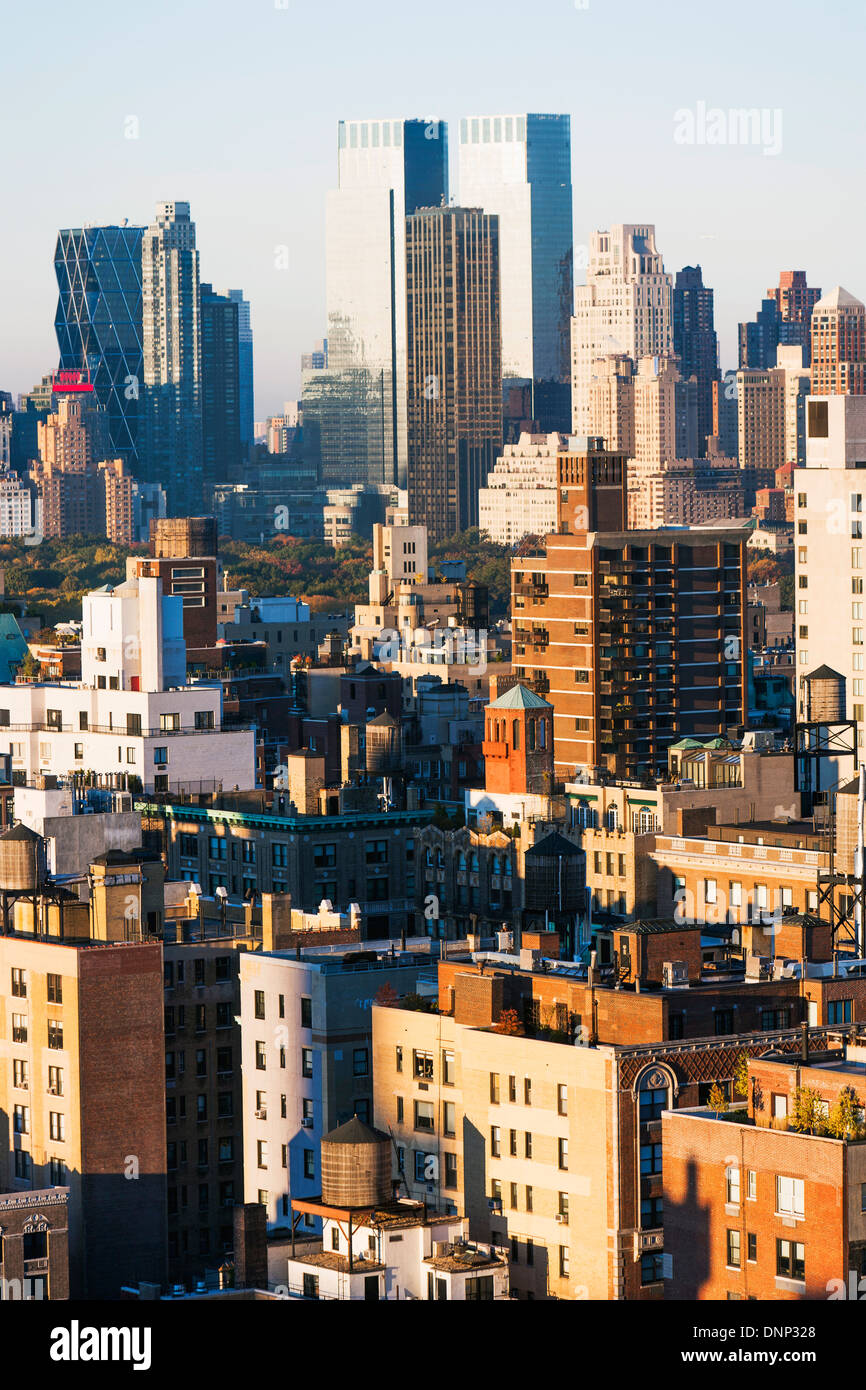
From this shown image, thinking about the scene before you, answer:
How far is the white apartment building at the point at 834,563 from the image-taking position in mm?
140625

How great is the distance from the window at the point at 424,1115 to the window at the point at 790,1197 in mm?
14732

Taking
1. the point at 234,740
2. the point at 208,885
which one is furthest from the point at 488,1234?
the point at 234,740

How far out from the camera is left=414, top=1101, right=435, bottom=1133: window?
69438 mm

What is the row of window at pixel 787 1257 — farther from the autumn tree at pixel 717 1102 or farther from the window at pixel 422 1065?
the window at pixel 422 1065

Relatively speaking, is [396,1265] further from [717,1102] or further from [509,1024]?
[509,1024]

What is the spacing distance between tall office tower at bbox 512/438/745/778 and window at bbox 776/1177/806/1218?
306ft

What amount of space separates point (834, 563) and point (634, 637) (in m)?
17.2

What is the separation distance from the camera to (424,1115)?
2749 inches

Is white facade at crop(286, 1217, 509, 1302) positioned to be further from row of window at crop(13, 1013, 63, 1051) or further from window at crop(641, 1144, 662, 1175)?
row of window at crop(13, 1013, 63, 1051)

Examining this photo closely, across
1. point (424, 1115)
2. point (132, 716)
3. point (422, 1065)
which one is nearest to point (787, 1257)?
point (424, 1115)

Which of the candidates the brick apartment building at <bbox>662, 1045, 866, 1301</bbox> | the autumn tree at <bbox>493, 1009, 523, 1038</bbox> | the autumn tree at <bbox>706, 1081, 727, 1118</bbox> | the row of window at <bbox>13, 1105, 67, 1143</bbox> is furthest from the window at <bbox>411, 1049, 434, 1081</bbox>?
the brick apartment building at <bbox>662, 1045, 866, 1301</bbox>

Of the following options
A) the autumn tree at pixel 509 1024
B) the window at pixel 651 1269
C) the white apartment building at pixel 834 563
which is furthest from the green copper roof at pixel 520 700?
the window at pixel 651 1269
